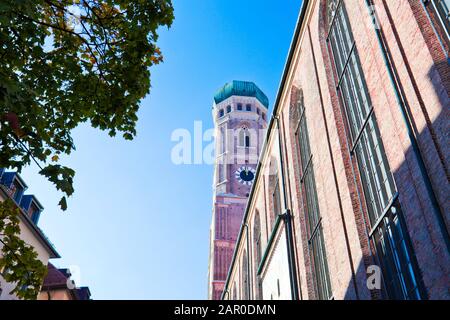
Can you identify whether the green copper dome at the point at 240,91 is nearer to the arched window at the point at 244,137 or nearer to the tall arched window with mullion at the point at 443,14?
the arched window at the point at 244,137

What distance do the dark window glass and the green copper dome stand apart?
56.5 meters

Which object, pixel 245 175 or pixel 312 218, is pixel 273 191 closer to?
pixel 312 218

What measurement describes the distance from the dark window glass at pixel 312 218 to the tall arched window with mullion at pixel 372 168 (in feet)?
11.4

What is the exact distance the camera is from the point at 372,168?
11.6 meters

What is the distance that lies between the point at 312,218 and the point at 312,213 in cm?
18

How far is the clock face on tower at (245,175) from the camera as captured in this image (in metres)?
63.6

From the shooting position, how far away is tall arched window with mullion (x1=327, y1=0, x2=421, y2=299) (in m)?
9.73

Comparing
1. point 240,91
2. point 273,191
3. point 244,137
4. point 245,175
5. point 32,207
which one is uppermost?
point 240,91

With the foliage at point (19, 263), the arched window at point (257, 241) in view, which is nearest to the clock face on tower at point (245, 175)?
the arched window at point (257, 241)

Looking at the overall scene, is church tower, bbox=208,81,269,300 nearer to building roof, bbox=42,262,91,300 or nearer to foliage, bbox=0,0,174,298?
building roof, bbox=42,262,91,300

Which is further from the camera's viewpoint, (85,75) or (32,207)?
(32,207)

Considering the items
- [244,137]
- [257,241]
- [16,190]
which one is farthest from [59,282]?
[244,137]

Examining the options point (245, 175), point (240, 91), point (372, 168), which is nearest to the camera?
point (372, 168)
